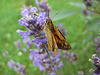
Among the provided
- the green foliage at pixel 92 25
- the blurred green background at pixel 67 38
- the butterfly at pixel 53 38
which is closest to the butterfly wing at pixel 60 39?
the butterfly at pixel 53 38

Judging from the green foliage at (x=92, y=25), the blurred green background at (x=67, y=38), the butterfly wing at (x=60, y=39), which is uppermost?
the green foliage at (x=92, y=25)

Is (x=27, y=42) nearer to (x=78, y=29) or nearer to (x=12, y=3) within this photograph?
(x=78, y=29)

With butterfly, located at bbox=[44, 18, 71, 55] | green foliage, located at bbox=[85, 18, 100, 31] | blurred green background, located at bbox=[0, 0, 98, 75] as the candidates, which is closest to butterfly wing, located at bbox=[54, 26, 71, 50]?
butterfly, located at bbox=[44, 18, 71, 55]

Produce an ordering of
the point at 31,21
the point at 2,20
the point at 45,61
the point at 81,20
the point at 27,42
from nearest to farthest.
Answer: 1. the point at 31,21
2. the point at 45,61
3. the point at 27,42
4. the point at 81,20
5. the point at 2,20

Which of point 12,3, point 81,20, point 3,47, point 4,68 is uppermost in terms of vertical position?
point 12,3

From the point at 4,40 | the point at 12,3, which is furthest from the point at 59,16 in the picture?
the point at 12,3

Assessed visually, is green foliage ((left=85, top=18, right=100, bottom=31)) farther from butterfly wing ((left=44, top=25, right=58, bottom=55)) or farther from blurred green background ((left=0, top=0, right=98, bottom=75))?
blurred green background ((left=0, top=0, right=98, bottom=75))

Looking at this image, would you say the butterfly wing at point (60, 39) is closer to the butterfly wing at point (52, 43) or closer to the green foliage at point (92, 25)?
the butterfly wing at point (52, 43)
